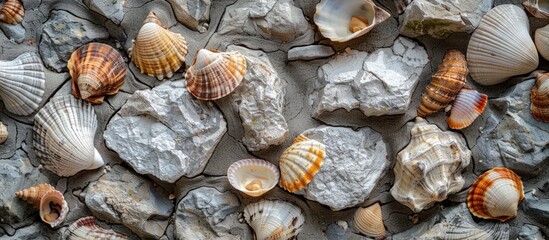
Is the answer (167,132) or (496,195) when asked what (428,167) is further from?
(167,132)

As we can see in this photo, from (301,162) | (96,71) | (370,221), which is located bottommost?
(370,221)

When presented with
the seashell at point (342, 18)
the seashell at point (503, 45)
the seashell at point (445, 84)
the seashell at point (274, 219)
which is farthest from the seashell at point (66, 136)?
the seashell at point (503, 45)

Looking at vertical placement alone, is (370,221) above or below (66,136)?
below

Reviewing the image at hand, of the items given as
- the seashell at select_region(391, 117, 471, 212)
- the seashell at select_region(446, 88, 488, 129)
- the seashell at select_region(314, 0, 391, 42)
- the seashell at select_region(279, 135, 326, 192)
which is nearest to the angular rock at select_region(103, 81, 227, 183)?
the seashell at select_region(279, 135, 326, 192)

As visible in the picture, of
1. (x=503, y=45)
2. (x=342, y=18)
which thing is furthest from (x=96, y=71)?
(x=503, y=45)

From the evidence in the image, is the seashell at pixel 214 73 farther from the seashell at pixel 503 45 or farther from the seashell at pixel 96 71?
the seashell at pixel 503 45

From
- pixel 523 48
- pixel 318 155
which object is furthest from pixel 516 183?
pixel 318 155

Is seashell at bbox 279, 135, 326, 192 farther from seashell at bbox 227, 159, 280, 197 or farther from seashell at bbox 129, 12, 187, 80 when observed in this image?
seashell at bbox 129, 12, 187, 80

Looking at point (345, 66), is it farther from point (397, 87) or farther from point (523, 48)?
point (523, 48)
